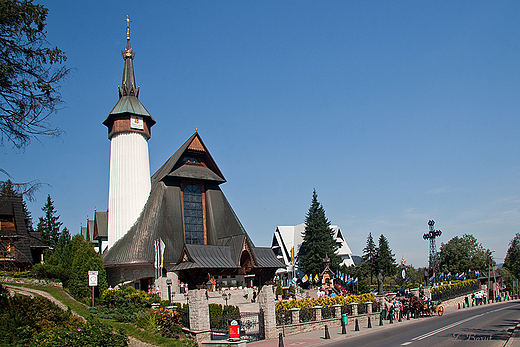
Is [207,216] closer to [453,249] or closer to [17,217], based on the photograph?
[17,217]

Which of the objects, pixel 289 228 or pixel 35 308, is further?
pixel 289 228

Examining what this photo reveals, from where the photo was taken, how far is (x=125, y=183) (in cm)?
4303

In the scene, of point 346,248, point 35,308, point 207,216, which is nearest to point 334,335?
point 35,308

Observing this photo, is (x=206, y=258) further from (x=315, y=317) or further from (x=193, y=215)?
(x=315, y=317)

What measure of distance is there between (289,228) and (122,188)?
Answer: 1445 inches

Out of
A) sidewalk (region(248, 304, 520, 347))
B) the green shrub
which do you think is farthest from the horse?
the green shrub

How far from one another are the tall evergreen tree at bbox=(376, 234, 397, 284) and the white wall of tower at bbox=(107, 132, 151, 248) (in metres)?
39.6

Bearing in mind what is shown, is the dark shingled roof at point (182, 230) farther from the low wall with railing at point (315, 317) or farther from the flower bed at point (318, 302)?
the low wall with railing at point (315, 317)

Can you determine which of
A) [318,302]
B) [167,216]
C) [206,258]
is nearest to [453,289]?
[206,258]

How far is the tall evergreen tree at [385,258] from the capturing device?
66062 millimetres

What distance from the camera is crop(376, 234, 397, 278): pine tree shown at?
66.1m

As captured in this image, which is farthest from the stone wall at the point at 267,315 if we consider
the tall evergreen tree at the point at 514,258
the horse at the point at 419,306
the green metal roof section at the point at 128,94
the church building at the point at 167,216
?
the tall evergreen tree at the point at 514,258

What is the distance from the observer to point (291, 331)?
69.3 ft

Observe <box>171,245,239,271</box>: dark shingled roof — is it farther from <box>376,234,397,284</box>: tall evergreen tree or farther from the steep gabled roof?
<box>376,234,397,284</box>: tall evergreen tree
